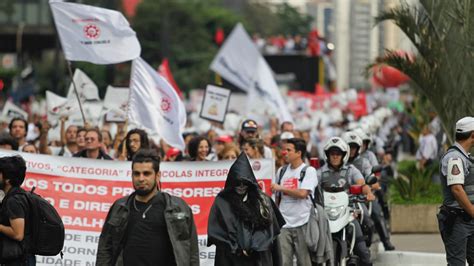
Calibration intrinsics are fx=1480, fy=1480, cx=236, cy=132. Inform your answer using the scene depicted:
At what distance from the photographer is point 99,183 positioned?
1298 cm

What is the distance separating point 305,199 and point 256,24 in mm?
127907

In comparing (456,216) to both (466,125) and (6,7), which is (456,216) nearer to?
(466,125)

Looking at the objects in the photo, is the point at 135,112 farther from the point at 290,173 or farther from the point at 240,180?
the point at 240,180

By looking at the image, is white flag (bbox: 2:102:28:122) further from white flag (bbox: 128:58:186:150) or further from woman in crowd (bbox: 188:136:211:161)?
woman in crowd (bbox: 188:136:211:161)

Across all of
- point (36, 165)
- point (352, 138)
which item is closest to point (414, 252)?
point (352, 138)

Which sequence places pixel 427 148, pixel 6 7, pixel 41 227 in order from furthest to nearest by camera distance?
1. pixel 6 7
2. pixel 427 148
3. pixel 41 227

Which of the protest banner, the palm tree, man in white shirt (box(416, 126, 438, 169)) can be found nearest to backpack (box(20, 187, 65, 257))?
the protest banner

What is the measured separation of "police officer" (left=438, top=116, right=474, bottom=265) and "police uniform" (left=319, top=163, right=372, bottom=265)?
2.47 metres

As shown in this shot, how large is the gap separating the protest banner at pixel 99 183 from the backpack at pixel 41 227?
314 cm

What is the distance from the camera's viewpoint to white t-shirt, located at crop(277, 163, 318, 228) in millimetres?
12852

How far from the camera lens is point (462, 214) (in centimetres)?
1123

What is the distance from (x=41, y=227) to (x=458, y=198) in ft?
10.8

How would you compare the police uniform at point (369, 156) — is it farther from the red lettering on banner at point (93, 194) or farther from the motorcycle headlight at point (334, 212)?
the red lettering on banner at point (93, 194)

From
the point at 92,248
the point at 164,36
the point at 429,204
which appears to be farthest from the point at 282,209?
the point at 164,36
